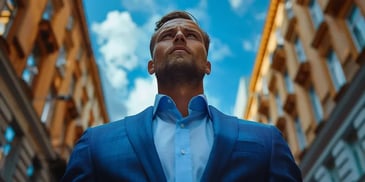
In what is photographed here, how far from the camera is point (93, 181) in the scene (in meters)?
2.26

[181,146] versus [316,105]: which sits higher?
[181,146]

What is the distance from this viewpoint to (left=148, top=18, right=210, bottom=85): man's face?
9.12ft

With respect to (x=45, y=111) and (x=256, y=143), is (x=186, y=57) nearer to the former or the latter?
(x=256, y=143)

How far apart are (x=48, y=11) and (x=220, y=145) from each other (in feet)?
63.0

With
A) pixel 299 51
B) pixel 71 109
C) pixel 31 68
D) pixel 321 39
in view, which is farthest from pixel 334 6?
pixel 71 109

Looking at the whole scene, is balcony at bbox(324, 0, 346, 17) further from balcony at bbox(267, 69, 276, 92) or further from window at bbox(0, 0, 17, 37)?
window at bbox(0, 0, 17, 37)

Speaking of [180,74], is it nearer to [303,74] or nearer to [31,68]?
[31,68]

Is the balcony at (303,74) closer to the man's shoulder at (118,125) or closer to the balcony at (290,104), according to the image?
the balcony at (290,104)

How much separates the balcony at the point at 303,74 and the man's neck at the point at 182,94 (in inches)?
695

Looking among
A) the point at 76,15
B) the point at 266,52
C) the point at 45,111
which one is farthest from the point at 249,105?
the point at 45,111

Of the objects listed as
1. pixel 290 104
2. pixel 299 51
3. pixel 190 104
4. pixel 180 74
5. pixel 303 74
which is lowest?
pixel 290 104

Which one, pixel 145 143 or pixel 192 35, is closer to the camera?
pixel 145 143

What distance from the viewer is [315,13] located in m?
19.4

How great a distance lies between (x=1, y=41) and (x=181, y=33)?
1191 centimetres
